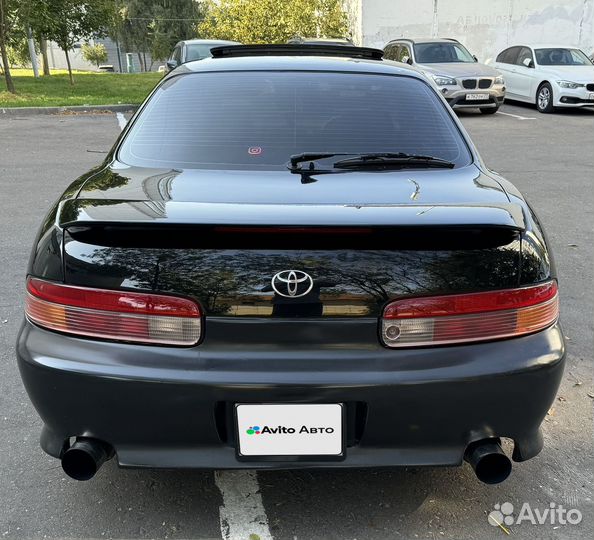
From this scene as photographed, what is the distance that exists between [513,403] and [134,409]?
3.94 feet

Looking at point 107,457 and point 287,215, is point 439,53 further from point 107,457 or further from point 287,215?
point 107,457

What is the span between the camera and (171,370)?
71.8 inches

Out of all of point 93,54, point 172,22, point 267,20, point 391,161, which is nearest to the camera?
point 391,161

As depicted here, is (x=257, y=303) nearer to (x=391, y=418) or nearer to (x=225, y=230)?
(x=225, y=230)

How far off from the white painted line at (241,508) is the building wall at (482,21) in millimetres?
21805

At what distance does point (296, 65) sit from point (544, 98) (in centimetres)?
1288

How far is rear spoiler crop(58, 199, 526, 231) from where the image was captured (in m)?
1.80

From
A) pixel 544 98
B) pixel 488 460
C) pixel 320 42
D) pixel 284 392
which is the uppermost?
pixel 320 42

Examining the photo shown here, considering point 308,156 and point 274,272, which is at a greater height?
point 308,156

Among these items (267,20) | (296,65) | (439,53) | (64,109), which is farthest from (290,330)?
(267,20)

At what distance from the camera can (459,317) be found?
6.17 feet

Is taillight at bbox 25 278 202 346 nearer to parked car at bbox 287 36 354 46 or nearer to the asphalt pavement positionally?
the asphalt pavement

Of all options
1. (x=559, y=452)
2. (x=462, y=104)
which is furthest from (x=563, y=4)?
(x=559, y=452)

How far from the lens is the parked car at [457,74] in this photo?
13031 millimetres
